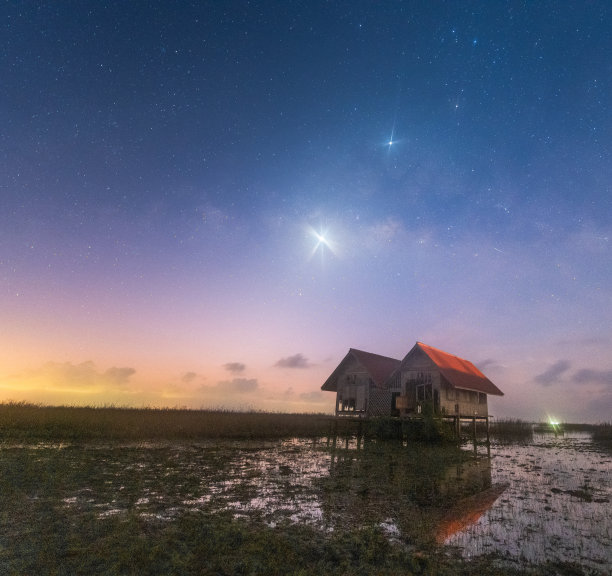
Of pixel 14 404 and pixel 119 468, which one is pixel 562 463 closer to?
pixel 119 468

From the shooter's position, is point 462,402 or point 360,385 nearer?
point 462,402

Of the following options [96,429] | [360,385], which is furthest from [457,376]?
[96,429]

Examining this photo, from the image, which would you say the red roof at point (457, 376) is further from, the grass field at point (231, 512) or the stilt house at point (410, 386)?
the grass field at point (231, 512)

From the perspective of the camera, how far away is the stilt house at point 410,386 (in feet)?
85.3

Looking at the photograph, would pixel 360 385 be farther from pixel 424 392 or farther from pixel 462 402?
pixel 462 402

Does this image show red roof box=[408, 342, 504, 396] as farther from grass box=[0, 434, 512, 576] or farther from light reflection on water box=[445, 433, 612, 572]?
grass box=[0, 434, 512, 576]

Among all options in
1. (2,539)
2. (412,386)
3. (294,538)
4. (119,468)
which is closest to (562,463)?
(412,386)

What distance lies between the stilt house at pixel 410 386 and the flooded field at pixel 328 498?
10158 millimetres

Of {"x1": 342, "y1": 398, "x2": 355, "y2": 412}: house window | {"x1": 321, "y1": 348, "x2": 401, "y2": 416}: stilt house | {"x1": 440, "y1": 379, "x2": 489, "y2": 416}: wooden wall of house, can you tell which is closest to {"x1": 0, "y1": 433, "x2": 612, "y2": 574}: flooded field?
{"x1": 440, "y1": 379, "x2": 489, "y2": 416}: wooden wall of house

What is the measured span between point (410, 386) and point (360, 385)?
4.28 metres

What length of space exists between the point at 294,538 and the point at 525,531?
4356 mm

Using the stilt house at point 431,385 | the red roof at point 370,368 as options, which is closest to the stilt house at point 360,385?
the red roof at point 370,368

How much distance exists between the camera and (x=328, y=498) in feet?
29.2

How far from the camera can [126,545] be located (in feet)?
17.9
